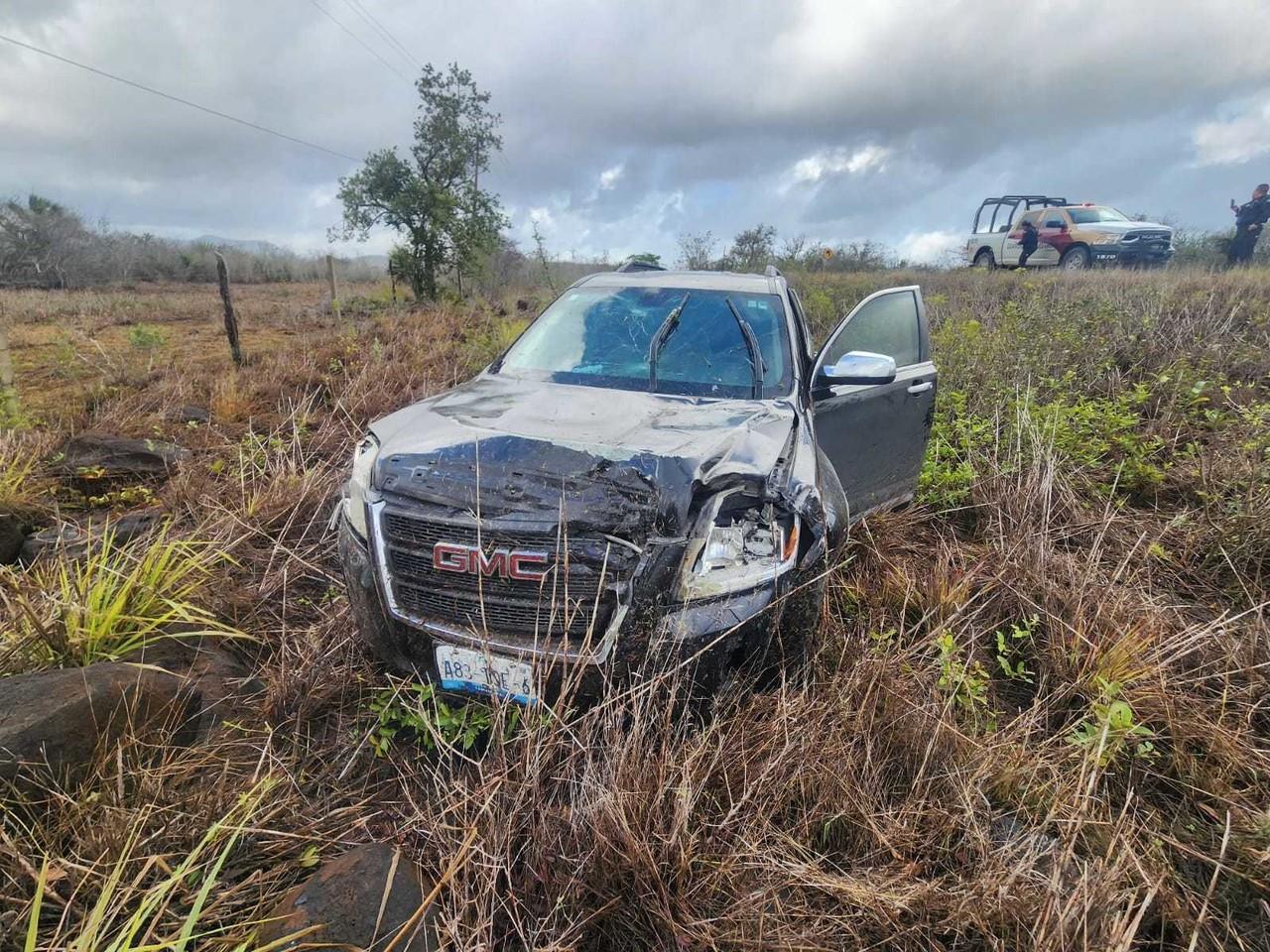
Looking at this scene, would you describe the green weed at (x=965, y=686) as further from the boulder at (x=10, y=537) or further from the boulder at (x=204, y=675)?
the boulder at (x=10, y=537)

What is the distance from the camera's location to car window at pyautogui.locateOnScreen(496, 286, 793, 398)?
8.99ft

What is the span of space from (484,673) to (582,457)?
2.42ft

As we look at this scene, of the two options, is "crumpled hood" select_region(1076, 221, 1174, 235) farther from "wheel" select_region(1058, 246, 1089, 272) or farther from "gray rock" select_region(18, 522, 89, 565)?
"gray rock" select_region(18, 522, 89, 565)

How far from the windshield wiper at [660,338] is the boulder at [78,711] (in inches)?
82.4

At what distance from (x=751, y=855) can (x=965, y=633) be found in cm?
163

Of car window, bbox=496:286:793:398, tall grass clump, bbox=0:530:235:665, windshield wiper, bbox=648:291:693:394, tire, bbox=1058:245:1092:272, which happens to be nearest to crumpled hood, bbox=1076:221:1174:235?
tire, bbox=1058:245:1092:272

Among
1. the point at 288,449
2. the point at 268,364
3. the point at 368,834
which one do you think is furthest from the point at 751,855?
the point at 268,364

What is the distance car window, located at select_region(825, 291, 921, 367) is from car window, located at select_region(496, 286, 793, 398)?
74 cm

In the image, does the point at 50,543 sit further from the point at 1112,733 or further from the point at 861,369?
the point at 1112,733

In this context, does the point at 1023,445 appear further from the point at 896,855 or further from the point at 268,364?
the point at 268,364

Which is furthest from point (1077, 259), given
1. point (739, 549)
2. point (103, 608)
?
point (103, 608)

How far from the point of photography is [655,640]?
5.57 feet

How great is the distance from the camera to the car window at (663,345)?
2.74 metres

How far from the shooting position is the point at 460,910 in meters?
1.43
